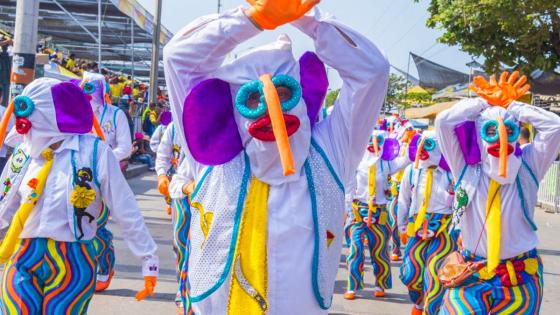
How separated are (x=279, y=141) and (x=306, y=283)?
565 millimetres

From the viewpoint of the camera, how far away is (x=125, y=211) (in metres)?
4.15

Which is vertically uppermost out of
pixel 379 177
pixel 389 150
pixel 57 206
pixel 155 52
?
pixel 155 52

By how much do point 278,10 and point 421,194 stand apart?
490cm

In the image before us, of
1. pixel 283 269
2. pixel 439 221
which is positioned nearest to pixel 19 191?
pixel 283 269

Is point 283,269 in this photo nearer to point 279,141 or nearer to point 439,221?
point 279,141

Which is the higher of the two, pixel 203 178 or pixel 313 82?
pixel 313 82

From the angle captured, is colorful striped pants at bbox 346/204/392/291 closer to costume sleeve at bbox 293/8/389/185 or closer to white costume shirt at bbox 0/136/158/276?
white costume shirt at bbox 0/136/158/276

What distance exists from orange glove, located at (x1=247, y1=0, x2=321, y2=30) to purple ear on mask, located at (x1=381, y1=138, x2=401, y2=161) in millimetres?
Result: 6141

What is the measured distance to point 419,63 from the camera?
28.7 metres

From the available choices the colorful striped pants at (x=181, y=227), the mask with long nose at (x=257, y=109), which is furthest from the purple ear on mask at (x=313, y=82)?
the colorful striped pants at (x=181, y=227)

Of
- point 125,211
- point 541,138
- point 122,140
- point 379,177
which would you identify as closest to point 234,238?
point 125,211

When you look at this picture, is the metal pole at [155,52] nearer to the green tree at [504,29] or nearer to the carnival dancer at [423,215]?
the green tree at [504,29]

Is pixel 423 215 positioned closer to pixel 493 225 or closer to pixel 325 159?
pixel 493 225

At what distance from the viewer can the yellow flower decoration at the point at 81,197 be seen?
13.4ft
